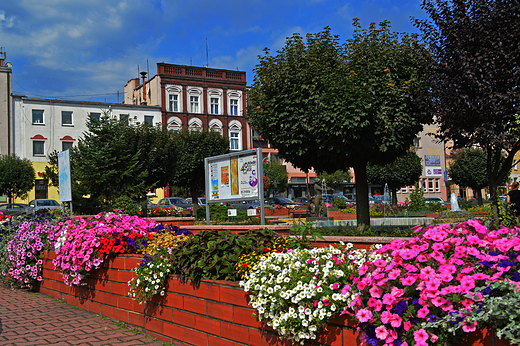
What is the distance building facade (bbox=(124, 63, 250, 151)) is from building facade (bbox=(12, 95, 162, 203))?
6.56 metres

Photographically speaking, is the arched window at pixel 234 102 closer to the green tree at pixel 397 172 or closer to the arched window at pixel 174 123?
the arched window at pixel 174 123

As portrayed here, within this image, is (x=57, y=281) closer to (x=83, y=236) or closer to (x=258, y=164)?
(x=83, y=236)

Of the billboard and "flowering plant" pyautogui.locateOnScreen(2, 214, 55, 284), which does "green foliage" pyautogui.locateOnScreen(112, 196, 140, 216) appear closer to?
the billboard

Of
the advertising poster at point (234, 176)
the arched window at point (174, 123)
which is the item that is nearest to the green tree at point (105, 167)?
the advertising poster at point (234, 176)

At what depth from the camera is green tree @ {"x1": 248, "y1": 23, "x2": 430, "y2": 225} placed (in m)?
9.20

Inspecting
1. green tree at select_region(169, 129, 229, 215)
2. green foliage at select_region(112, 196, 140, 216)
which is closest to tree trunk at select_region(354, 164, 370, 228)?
green foliage at select_region(112, 196, 140, 216)

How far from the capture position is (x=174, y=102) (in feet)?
168

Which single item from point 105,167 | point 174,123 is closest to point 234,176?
point 105,167

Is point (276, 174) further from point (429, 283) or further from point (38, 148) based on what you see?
point (429, 283)

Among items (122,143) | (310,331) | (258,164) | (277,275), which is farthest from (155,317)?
(122,143)

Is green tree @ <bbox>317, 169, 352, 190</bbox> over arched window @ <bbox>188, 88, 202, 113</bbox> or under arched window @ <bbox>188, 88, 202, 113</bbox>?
under

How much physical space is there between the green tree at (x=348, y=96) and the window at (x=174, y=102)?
4185 cm

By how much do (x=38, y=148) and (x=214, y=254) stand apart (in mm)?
45397

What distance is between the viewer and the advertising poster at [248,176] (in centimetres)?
988
